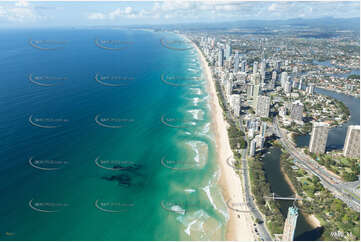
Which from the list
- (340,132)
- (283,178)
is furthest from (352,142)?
(283,178)

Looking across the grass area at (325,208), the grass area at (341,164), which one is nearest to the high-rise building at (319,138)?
the grass area at (341,164)

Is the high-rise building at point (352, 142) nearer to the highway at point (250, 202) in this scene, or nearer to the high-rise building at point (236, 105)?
the highway at point (250, 202)

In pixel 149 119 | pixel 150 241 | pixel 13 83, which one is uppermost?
pixel 13 83

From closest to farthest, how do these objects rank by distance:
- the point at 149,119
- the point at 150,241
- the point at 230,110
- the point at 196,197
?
1. the point at 150,241
2. the point at 196,197
3. the point at 149,119
4. the point at 230,110

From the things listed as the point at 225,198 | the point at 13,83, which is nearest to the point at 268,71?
the point at 225,198

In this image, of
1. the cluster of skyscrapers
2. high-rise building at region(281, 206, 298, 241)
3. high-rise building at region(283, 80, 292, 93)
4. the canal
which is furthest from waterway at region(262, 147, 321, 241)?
high-rise building at region(283, 80, 292, 93)

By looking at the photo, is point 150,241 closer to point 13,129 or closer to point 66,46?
point 13,129

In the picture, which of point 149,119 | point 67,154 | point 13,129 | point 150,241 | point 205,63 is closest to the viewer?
point 150,241
